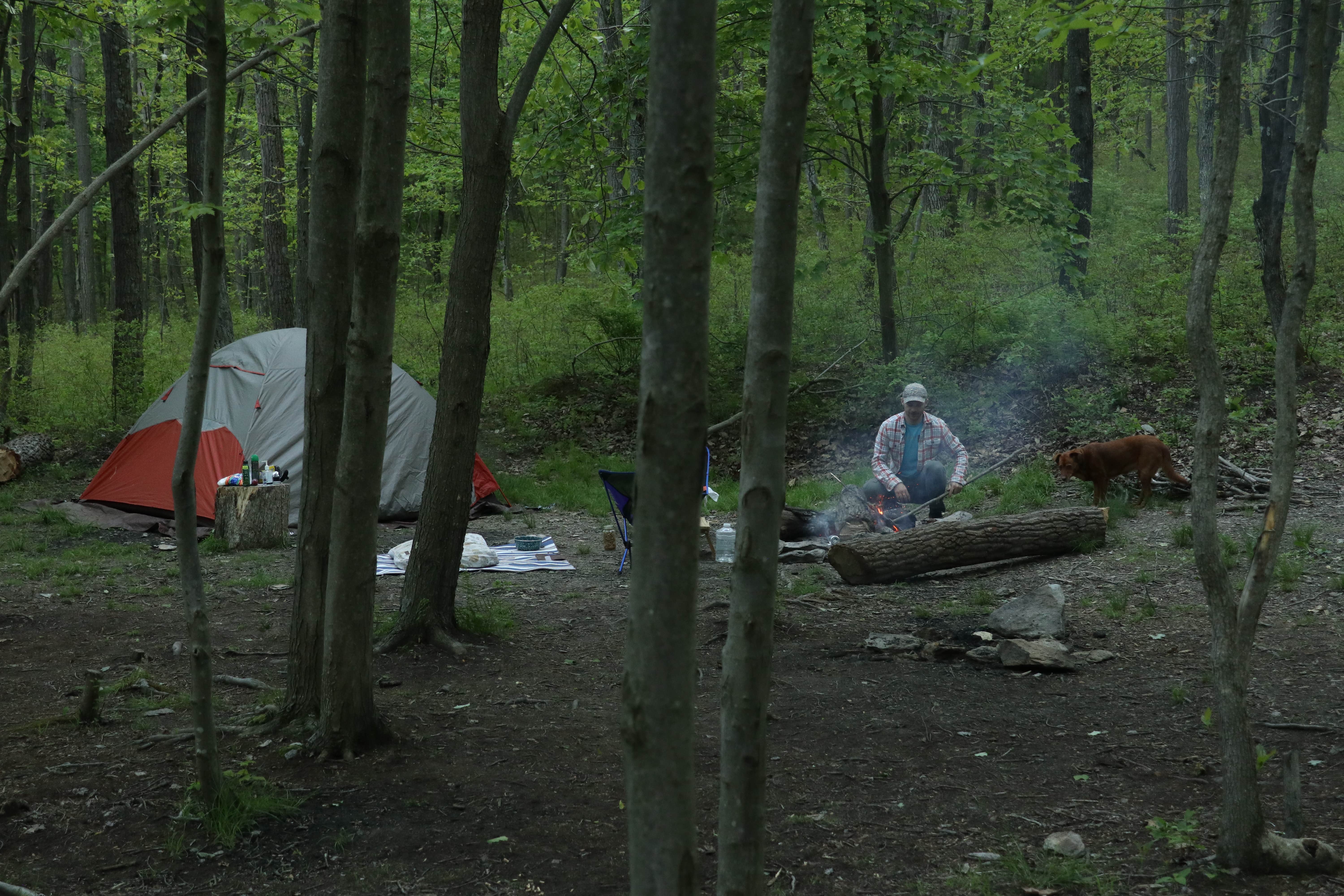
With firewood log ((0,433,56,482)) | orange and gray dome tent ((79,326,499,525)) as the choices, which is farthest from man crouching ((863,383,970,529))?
firewood log ((0,433,56,482))

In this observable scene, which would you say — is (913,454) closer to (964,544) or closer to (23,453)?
(964,544)

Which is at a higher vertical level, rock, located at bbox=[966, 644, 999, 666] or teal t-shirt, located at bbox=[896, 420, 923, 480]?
teal t-shirt, located at bbox=[896, 420, 923, 480]

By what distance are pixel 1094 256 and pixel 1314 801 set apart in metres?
13.5

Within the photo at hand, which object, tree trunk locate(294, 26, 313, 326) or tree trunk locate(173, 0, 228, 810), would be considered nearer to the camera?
tree trunk locate(173, 0, 228, 810)

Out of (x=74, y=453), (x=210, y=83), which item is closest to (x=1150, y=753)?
(x=210, y=83)

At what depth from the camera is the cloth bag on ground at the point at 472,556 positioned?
7.89 m

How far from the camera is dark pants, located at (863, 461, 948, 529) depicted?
28.4ft

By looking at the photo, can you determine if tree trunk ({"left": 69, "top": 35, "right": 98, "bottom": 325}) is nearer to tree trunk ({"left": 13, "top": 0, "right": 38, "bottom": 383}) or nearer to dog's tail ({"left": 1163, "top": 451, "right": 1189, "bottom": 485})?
tree trunk ({"left": 13, "top": 0, "right": 38, "bottom": 383})

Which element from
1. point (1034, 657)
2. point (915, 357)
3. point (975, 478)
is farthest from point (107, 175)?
point (915, 357)

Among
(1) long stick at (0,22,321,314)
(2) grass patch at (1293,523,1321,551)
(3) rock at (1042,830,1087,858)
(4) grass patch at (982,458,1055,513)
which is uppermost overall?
(1) long stick at (0,22,321,314)

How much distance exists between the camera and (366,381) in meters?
3.57

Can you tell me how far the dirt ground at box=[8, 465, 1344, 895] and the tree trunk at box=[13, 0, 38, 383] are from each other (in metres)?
7.36

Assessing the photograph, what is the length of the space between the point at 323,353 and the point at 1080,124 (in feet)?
41.1

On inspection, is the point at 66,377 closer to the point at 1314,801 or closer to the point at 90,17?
the point at 90,17
